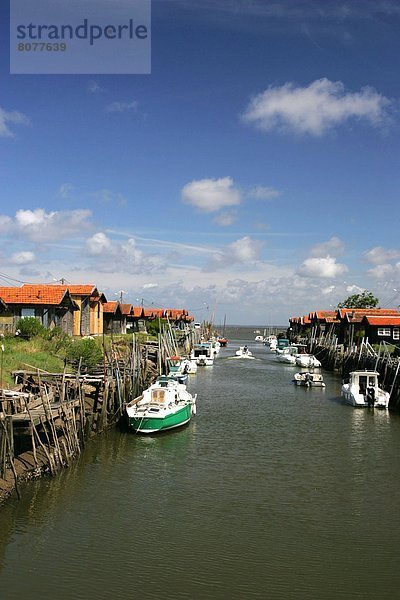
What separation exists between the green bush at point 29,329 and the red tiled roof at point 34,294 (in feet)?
15.9

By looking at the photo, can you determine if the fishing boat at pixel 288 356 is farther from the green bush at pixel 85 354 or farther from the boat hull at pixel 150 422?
the boat hull at pixel 150 422

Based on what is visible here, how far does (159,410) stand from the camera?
31672 mm

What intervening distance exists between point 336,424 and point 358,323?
128 feet

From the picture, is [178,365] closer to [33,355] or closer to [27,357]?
[33,355]

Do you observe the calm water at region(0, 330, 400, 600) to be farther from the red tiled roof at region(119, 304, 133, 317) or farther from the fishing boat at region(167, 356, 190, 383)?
the red tiled roof at region(119, 304, 133, 317)

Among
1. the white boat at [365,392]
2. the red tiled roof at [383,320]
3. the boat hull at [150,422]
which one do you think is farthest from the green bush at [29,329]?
the red tiled roof at [383,320]

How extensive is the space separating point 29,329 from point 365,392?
1030 inches

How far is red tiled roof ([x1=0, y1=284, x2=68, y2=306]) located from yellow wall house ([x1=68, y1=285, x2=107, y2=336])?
7.86 m

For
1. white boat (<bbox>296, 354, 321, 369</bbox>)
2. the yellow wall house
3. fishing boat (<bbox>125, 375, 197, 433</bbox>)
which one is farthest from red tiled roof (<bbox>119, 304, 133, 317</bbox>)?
fishing boat (<bbox>125, 375, 197, 433</bbox>)

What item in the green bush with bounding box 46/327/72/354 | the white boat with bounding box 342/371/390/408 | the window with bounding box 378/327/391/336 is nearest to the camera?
the white boat with bounding box 342/371/390/408

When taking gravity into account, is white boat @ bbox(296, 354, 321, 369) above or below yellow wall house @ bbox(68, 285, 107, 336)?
below

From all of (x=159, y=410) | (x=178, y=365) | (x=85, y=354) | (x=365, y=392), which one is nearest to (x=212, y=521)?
(x=159, y=410)

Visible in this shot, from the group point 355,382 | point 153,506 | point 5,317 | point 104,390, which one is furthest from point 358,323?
point 153,506

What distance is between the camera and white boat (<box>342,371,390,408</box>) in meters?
41.4
